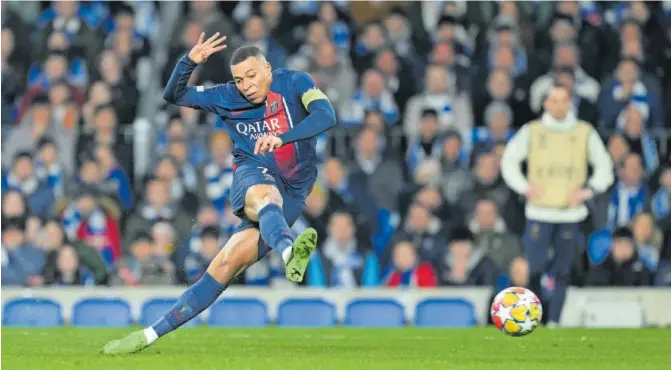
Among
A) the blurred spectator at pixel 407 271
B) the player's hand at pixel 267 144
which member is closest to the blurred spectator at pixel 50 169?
the blurred spectator at pixel 407 271

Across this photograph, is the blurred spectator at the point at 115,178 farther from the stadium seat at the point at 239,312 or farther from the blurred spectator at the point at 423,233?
the blurred spectator at the point at 423,233

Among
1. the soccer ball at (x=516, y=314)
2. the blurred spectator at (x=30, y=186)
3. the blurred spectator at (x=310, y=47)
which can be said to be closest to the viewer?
the soccer ball at (x=516, y=314)

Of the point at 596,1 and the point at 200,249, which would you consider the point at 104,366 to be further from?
the point at 596,1

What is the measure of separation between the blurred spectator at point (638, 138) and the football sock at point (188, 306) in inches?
333

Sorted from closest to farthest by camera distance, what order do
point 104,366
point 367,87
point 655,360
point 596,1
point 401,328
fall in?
point 104,366, point 655,360, point 401,328, point 367,87, point 596,1

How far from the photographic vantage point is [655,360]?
11664 millimetres

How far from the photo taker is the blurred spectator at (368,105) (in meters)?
19.6

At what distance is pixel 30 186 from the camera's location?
19.0 m

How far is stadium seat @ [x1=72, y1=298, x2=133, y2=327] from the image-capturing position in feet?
54.6

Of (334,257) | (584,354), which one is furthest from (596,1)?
(584,354)

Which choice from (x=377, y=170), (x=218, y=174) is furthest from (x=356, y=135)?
(x=218, y=174)

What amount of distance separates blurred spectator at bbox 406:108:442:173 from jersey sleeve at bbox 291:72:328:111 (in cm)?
722

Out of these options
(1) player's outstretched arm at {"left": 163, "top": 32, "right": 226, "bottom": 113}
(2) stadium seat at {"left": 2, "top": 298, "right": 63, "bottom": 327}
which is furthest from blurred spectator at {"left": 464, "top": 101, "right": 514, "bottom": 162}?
(1) player's outstretched arm at {"left": 163, "top": 32, "right": 226, "bottom": 113}

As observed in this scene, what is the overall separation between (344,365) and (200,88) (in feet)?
7.84
